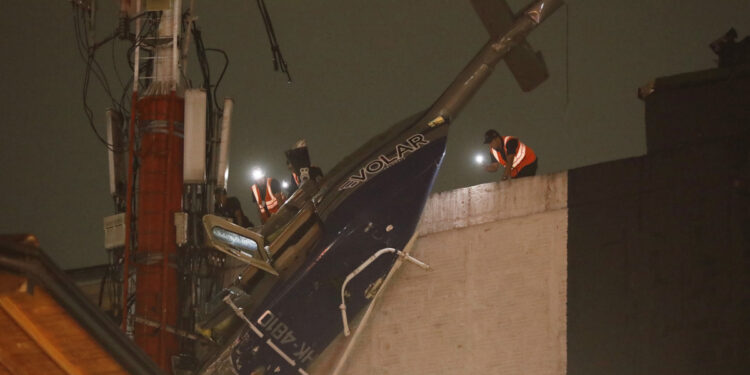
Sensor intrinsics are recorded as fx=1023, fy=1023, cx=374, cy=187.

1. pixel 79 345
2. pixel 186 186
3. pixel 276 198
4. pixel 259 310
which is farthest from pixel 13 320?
pixel 276 198

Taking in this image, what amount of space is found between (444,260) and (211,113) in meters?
3.84

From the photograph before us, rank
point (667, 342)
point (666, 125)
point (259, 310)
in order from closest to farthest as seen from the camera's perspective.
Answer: point (667, 342), point (666, 125), point (259, 310)

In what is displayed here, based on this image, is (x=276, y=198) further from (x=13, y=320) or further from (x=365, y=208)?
(x=13, y=320)

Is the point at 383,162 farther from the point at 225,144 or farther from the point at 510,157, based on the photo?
the point at 225,144

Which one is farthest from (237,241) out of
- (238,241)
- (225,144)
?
(225,144)

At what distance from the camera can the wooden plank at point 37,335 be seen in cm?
487

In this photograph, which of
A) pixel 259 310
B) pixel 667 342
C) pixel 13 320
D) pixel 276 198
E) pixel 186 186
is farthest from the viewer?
pixel 276 198

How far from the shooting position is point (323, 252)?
10.0 metres

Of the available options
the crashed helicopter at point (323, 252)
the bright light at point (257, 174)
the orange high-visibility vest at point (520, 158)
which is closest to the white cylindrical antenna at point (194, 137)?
the crashed helicopter at point (323, 252)

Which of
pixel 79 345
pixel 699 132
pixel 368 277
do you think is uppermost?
pixel 699 132

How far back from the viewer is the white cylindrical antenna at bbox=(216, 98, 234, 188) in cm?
1215

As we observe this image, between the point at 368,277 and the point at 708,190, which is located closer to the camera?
the point at 708,190

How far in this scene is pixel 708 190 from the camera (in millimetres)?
8773

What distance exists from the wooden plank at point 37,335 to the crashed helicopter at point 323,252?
4.65 metres
